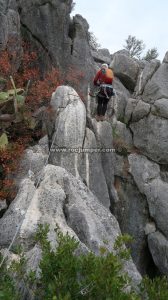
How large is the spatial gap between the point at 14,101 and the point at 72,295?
9.14m

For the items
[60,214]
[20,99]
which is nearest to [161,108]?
[20,99]

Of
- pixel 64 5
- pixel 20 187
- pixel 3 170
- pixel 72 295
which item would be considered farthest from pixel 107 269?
pixel 64 5

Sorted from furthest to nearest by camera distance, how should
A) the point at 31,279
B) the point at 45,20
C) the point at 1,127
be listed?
1. the point at 45,20
2. the point at 1,127
3. the point at 31,279

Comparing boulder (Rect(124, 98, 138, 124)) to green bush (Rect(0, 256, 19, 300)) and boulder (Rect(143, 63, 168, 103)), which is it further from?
green bush (Rect(0, 256, 19, 300))

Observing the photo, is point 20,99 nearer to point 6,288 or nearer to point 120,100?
point 120,100

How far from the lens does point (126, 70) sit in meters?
22.7

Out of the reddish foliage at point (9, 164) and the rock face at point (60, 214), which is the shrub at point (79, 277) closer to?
the rock face at point (60, 214)

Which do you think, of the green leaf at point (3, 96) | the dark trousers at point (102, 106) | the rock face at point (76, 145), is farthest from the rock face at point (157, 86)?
the green leaf at point (3, 96)

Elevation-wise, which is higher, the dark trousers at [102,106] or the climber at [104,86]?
the climber at [104,86]

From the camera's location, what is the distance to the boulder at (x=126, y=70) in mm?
22625

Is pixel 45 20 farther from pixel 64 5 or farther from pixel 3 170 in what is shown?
pixel 3 170

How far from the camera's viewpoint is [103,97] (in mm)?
17781

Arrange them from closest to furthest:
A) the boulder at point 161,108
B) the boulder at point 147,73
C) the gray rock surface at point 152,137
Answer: the gray rock surface at point 152,137 → the boulder at point 161,108 → the boulder at point 147,73

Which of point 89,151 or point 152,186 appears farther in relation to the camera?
point 152,186
